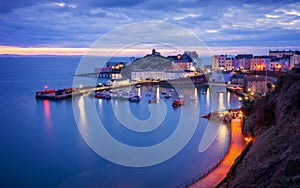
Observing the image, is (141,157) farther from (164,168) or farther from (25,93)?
(25,93)

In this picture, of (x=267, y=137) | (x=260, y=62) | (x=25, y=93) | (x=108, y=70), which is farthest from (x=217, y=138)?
(x=108, y=70)

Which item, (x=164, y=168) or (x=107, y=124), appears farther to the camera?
(x=107, y=124)

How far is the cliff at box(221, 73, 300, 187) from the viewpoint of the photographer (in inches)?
82.9

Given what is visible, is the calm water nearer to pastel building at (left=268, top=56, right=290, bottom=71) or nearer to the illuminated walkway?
the illuminated walkway

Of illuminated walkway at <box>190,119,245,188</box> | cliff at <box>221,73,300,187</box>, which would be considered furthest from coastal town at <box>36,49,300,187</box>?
cliff at <box>221,73,300,187</box>

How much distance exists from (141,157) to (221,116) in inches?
138

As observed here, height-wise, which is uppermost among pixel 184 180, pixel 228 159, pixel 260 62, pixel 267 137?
pixel 260 62

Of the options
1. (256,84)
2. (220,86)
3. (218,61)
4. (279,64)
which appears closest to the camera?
(256,84)

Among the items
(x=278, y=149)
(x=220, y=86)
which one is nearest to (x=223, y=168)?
(x=278, y=149)

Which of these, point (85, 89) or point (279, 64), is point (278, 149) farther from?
point (279, 64)

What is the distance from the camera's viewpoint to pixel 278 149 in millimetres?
2520

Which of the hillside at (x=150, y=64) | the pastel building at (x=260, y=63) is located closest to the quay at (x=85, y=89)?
the pastel building at (x=260, y=63)

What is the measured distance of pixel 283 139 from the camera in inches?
104

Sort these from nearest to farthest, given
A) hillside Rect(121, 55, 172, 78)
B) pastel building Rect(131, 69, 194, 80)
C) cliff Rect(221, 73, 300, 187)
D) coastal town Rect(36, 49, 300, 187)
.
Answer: cliff Rect(221, 73, 300, 187)
coastal town Rect(36, 49, 300, 187)
pastel building Rect(131, 69, 194, 80)
hillside Rect(121, 55, 172, 78)
